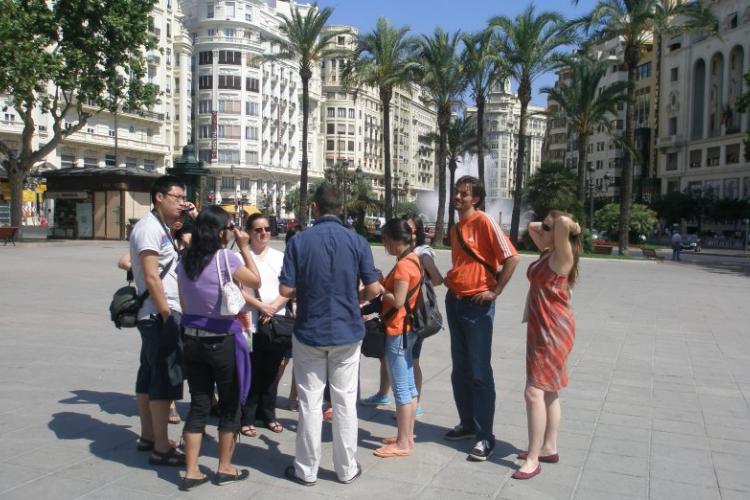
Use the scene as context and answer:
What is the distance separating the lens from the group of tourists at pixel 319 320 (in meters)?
4.18

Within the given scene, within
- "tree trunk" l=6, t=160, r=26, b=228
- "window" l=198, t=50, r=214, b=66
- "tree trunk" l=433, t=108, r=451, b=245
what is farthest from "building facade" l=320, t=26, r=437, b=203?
"tree trunk" l=6, t=160, r=26, b=228

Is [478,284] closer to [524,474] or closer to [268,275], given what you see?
[524,474]

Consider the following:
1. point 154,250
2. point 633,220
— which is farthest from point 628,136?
point 154,250

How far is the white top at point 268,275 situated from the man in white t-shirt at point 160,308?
0.71 m

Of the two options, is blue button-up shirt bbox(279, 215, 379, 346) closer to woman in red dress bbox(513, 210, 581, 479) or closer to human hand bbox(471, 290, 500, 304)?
human hand bbox(471, 290, 500, 304)

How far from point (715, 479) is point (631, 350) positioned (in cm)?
482

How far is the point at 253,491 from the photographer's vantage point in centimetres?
421

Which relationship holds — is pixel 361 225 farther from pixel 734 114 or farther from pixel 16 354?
pixel 734 114

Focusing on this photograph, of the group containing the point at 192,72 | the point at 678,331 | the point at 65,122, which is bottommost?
the point at 678,331

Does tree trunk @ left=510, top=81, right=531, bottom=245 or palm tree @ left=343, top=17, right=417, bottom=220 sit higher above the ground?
palm tree @ left=343, top=17, right=417, bottom=220

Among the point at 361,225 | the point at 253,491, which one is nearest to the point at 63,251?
the point at 361,225

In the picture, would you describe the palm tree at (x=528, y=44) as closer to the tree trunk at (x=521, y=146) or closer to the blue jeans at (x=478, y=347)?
the tree trunk at (x=521, y=146)

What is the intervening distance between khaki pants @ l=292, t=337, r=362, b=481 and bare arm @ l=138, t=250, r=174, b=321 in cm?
85

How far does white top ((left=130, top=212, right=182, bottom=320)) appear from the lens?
14.7 feet
